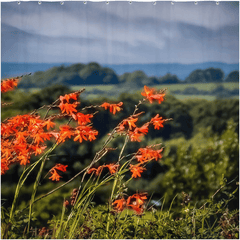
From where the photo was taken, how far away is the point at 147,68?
3.04m

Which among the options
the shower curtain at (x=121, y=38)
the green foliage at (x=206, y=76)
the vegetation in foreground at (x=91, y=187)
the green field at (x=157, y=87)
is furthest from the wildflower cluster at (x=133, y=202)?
the green foliage at (x=206, y=76)

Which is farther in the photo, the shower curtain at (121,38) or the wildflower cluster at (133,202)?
the shower curtain at (121,38)

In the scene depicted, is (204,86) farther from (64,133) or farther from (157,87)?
(64,133)

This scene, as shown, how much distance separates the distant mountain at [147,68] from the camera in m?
2.90

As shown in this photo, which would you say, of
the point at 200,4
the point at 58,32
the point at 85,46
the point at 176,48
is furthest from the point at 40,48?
the point at 200,4

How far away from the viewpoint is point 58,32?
293 centimetres

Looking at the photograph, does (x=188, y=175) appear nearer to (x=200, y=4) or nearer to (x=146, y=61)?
(x=146, y=61)

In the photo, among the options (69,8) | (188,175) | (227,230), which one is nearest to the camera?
(227,230)

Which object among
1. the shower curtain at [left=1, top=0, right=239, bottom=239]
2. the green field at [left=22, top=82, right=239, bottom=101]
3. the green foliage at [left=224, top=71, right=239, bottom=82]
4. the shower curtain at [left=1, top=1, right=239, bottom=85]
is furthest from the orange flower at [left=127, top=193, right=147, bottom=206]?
the green foliage at [left=224, top=71, right=239, bottom=82]

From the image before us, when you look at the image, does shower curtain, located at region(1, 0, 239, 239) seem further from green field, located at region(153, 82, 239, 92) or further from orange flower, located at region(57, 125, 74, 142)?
orange flower, located at region(57, 125, 74, 142)

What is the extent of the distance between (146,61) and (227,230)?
72.4 inches

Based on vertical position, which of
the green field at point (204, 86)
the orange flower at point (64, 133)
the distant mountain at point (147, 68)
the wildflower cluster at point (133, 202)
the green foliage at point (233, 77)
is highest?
the distant mountain at point (147, 68)

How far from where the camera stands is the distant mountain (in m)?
2.90

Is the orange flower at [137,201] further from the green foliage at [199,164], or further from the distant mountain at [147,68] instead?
the distant mountain at [147,68]
